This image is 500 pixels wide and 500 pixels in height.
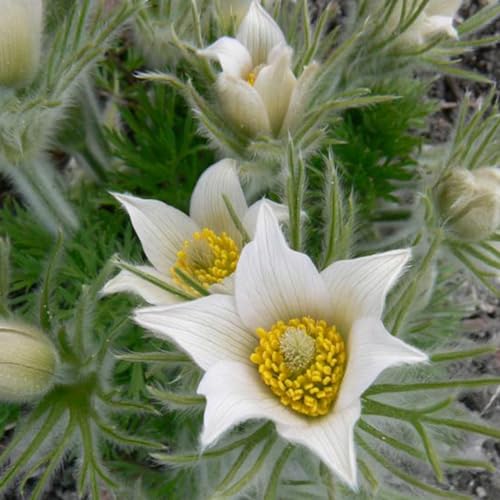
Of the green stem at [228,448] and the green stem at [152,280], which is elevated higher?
the green stem at [152,280]

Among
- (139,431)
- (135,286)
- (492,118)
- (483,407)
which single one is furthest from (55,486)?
(492,118)

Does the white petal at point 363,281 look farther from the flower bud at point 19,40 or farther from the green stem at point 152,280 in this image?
the flower bud at point 19,40

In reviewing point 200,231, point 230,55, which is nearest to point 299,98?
point 230,55

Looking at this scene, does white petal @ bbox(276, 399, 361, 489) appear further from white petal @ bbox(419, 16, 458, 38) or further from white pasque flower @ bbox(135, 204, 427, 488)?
white petal @ bbox(419, 16, 458, 38)

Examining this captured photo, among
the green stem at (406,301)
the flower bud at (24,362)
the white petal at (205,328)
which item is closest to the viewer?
the white petal at (205,328)

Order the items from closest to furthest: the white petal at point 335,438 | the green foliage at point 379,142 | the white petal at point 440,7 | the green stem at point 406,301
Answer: the white petal at point 335,438 < the green stem at point 406,301 < the white petal at point 440,7 < the green foliage at point 379,142

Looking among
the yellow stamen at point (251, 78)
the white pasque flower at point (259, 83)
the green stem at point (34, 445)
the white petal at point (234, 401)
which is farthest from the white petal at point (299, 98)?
the green stem at point (34, 445)
